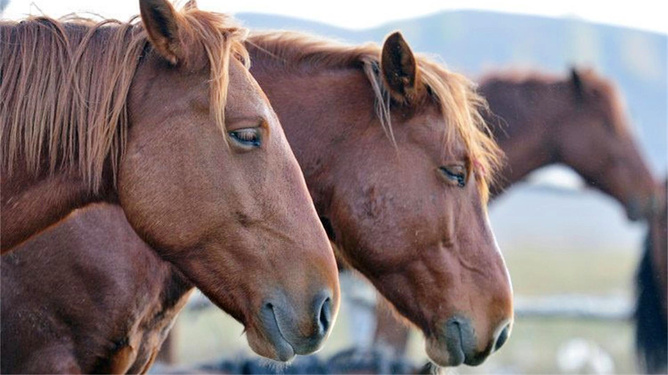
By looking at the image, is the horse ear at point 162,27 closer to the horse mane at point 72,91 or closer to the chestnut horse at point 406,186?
the horse mane at point 72,91

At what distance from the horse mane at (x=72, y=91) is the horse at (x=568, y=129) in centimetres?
372

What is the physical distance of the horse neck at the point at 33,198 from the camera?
285 centimetres

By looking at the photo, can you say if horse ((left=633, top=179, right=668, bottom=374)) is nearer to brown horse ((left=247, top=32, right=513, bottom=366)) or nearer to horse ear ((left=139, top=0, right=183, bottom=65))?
brown horse ((left=247, top=32, right=513, bottom=366))

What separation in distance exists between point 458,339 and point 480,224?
475mm

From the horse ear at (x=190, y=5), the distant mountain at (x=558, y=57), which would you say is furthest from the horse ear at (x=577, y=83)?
the distant mountain at (x=558, y=57)

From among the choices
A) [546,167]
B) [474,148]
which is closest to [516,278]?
[546,167]

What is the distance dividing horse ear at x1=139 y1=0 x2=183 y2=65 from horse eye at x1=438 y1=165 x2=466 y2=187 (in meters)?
1.40

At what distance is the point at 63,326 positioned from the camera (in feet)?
11.9

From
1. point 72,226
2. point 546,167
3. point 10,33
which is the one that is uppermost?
point 10,33

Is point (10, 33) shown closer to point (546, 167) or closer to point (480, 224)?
point (480, 224)

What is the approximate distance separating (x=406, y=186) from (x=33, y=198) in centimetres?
156

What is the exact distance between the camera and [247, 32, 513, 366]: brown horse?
3875 millimetres

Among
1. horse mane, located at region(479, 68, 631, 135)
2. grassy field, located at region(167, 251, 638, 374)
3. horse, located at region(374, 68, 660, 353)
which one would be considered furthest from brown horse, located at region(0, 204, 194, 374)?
horse mane, located at region(479, 68, 631, 135)

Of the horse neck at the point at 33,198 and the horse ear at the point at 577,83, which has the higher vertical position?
the horse neck at the point at 33,198
